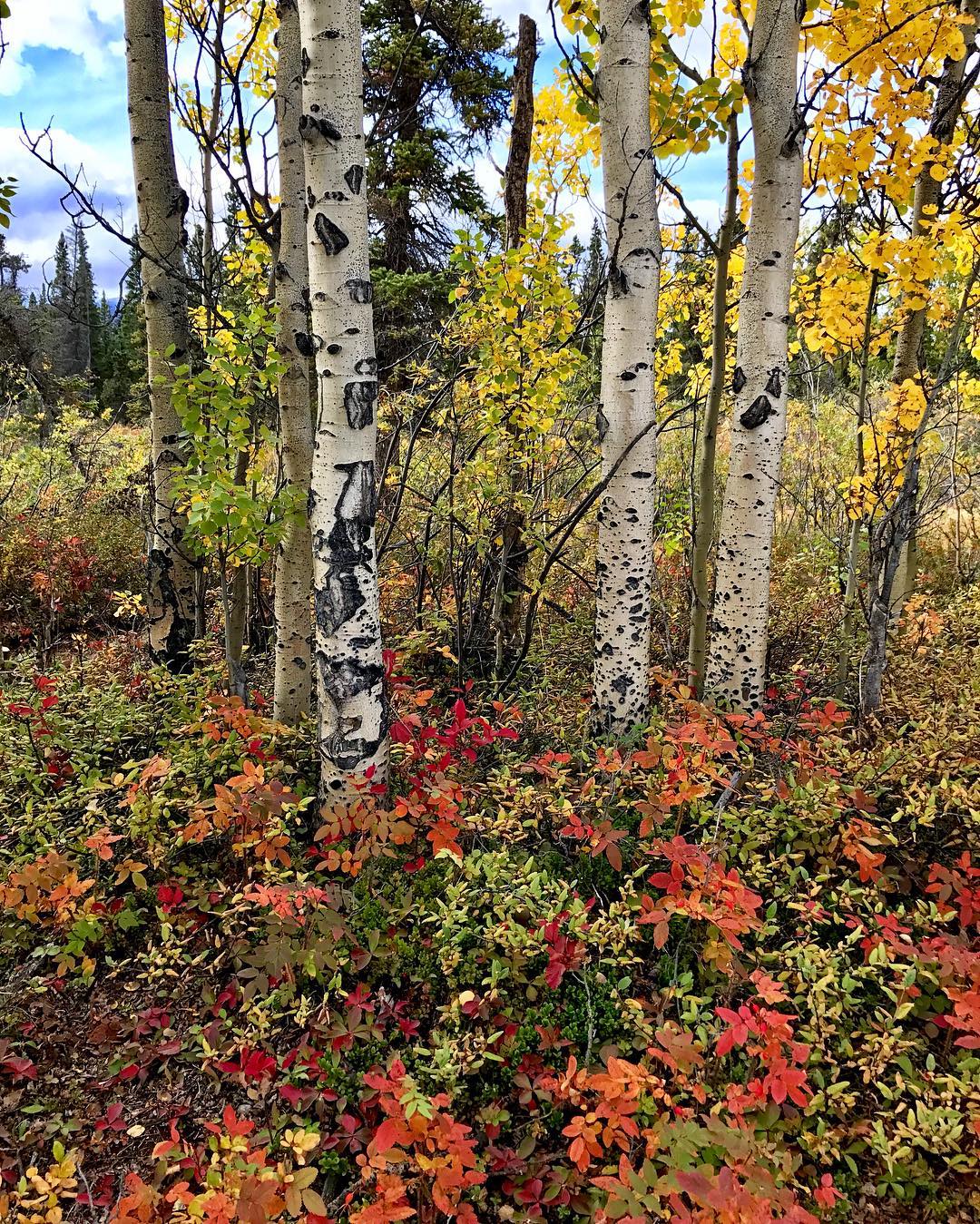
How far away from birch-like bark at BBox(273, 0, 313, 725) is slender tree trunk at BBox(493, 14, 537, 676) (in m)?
1.28

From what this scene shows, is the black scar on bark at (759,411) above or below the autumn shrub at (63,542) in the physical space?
above

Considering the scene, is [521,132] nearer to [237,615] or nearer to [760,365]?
[760,365]

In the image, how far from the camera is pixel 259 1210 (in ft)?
5.41

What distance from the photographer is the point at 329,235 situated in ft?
8.33

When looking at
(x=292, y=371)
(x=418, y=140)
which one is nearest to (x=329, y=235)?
(x=292, y=371)

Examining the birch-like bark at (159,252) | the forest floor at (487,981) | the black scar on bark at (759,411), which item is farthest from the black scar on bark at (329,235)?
the black scar on bark at (759,411)

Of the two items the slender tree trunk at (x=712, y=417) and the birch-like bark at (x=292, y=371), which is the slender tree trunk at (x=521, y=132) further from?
the birch-like bark at (x=292, y=371)

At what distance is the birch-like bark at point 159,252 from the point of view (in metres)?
3.72

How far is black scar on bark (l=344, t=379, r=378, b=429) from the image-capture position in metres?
2.64

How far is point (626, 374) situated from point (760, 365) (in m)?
0.78

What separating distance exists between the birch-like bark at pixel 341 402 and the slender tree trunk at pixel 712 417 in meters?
2.03

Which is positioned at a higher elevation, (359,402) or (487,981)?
(359,402)

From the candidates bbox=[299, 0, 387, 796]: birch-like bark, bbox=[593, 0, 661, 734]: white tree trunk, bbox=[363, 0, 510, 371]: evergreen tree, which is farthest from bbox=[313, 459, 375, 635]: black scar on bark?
bbox=[363, 0, 510, 371]: evergreen tree

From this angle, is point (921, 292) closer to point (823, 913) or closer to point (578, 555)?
point (578, 555)
